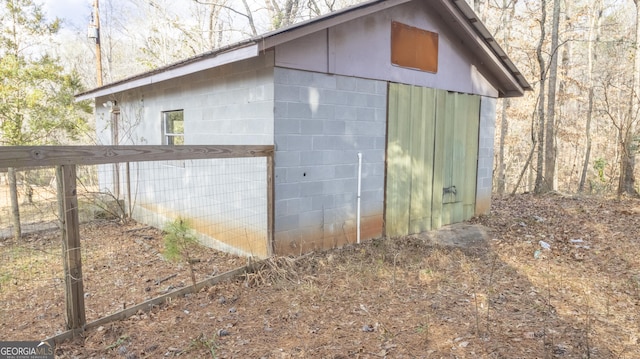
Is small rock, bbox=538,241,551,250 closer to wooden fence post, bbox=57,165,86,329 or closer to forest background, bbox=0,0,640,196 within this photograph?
forest background, bbox=0,0,640,196

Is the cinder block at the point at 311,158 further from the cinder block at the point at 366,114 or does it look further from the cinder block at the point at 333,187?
the cinder block at the point at 366,114

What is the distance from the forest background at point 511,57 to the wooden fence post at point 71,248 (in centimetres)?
674

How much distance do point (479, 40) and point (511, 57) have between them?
10626mm

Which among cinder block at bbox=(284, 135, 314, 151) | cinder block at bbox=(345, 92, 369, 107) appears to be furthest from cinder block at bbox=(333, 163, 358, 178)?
cinder block at bbox=(345, 92, 369, 107)

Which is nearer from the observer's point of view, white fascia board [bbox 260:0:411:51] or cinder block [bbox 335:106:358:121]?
white fascia board [bbox 260:0:411:51]

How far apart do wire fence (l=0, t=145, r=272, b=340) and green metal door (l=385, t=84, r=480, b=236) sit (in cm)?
244

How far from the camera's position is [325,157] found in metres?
5.49

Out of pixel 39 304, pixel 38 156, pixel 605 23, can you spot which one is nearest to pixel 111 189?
pixel 39 304

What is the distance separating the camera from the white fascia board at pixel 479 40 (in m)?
6.48

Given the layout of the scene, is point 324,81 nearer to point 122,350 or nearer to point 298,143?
point 298,143

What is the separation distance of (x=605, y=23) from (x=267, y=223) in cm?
2018

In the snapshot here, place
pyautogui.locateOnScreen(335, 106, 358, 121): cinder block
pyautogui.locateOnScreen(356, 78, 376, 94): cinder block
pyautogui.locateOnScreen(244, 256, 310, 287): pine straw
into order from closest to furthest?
pyautogui.locateOnScreen(244, 256, 310, 287): pine straw < pyautogui.locateOnScreen(335, 106, 358, 121): cinder block < pyautogui.locateOnScreen(356, 78, 376, 94): cinder block

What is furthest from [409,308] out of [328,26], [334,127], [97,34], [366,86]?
[97,34]

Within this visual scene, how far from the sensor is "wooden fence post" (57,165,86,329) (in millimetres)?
3025
